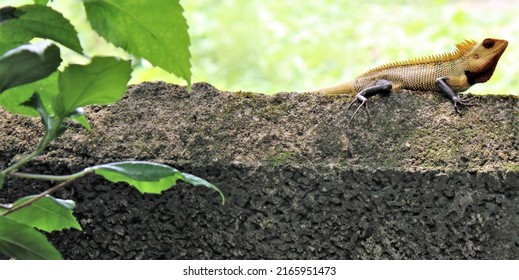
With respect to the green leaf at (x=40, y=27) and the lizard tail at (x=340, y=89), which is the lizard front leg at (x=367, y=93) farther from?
the green leaf at (x=40, y=27)

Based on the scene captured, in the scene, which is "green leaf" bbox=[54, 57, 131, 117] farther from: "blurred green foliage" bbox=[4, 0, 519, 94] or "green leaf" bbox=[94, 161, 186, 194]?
→ "blurred green foliage" bbox=[4, 0, 519, 94]

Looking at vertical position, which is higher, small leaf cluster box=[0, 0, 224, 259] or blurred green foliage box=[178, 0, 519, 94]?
blurred green foliage box=[178, 0, 519, 94]

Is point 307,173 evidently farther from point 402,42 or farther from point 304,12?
point 304,12

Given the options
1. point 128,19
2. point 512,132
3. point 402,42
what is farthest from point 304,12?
point 128,19

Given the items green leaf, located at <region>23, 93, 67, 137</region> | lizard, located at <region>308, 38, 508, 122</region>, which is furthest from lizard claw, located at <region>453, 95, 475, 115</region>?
green leaf, located at <region>23, 93, 67, 137</region>

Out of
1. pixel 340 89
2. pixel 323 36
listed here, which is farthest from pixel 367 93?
pixel 323 36

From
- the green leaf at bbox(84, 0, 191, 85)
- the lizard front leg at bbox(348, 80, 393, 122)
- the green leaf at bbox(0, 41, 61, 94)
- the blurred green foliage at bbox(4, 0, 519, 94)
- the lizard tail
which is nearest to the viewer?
the green leaf at bbox(0, 41, 61, 94)
